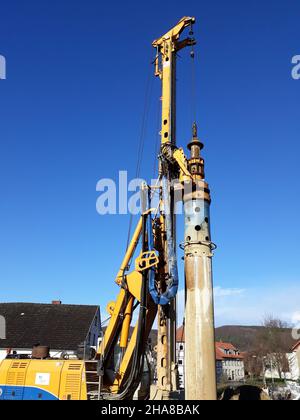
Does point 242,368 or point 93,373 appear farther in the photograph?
point 242,368

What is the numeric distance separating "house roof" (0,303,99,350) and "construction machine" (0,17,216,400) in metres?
24.0

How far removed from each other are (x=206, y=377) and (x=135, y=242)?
19.2 feet

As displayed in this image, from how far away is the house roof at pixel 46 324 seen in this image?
3797cm

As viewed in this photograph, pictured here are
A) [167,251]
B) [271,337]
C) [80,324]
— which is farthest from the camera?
[271,337]

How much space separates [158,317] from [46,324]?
28147 mm

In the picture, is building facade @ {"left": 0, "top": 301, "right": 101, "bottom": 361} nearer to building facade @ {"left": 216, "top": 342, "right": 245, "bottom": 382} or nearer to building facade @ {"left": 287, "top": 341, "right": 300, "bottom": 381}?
building facade @ {"left": 287, "top": 341, "right": 300, "bottom": 381}

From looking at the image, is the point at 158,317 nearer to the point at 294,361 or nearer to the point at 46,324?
the point at 46,324

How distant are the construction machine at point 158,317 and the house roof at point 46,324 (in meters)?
24.0

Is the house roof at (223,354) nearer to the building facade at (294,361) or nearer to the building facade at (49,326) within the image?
Answer: the building facade at (294,361)

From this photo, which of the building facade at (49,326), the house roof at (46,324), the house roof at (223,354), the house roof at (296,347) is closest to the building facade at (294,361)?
the house roof at (296,347)

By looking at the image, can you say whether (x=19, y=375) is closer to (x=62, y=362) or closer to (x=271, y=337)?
(x=62, y=362)
